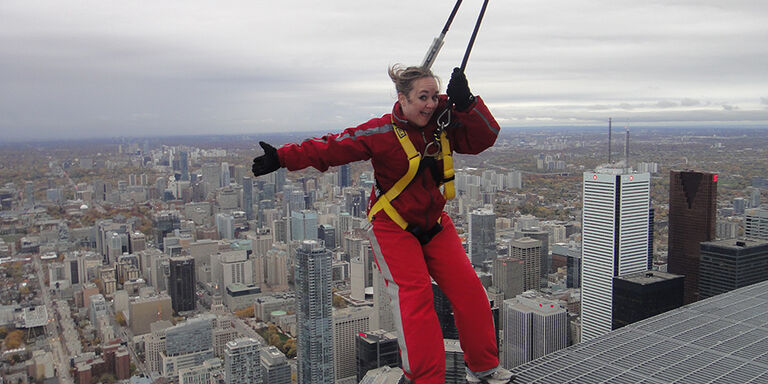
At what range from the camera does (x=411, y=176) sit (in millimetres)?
1623

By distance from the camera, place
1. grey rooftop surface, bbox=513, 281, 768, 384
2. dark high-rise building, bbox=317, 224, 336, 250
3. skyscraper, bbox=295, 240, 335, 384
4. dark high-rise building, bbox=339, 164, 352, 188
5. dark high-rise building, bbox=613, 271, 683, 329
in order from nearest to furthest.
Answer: grey rooftop surface, bbox=513, 281, 768, 384 < dark high-rise building, bbox=613, 271, 683, 329 < skyscraper, bbox=295, 240, 335, 384 < dark high-rise building, bbox=317, 224, 336, 250 < dark high-rise building, bbox=339, 164, 352, 188

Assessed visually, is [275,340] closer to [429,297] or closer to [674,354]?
[674,354]

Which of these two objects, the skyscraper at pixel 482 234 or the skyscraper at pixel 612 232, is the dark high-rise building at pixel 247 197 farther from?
the skyscraper at pixel 612 232

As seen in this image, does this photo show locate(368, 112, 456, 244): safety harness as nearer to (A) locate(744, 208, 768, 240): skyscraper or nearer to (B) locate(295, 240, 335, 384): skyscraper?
(B) locate(295, 240, 335, 384): skyscraper

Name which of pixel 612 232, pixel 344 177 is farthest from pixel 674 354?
pixel 344 177

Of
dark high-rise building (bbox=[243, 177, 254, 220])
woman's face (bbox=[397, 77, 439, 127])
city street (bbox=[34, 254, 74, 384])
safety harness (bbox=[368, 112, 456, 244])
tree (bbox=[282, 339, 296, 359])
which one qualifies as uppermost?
woman's face (bbox=[397, 77, 439, 127])

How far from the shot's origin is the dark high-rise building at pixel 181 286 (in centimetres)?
1800

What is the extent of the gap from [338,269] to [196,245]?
577cm

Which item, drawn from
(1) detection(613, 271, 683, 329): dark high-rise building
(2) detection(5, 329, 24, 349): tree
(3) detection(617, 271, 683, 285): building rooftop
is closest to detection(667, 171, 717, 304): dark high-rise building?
(3) detection(617, 271, 683, 285): building rooftop

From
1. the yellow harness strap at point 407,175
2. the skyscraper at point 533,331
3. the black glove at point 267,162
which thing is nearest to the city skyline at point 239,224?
the skyscraper at point 533,331

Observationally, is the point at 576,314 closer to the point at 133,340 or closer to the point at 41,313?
the point at 133,340

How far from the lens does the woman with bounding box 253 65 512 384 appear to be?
158 centimetres

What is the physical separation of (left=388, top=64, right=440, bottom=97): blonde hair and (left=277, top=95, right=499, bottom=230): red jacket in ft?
0.17

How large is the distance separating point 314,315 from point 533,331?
4.74 m
